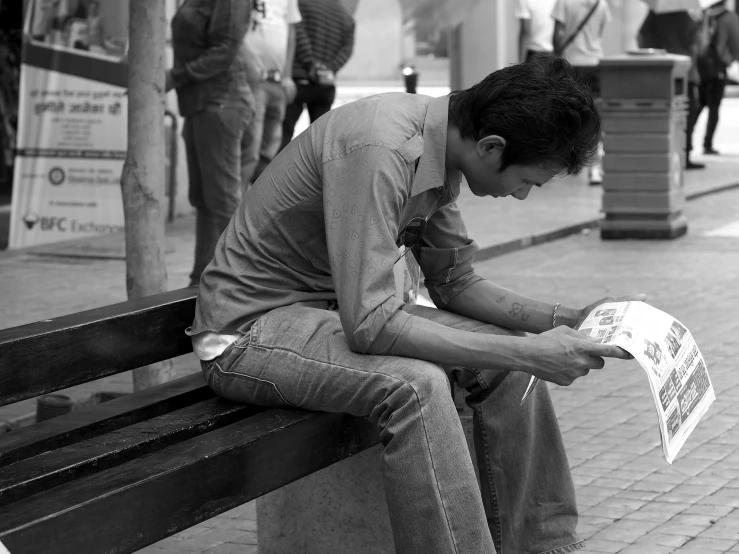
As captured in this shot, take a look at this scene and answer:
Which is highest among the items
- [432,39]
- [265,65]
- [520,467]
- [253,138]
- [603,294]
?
[432,39]

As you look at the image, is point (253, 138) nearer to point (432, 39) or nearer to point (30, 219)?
point (30, 219)

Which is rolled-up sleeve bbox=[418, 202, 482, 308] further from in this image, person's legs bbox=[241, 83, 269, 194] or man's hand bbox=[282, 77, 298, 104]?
man's hand bbox=[282, 77, 298, 104]

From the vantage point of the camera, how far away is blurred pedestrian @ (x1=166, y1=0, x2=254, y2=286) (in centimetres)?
679

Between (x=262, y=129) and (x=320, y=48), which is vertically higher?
(x=320, y=48)

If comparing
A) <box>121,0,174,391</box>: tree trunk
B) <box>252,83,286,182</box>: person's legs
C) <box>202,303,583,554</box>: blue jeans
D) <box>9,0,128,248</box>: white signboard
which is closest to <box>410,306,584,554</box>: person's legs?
<box>202,303,583,554</box>: blue jeans

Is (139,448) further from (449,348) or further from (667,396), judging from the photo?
(667,396)

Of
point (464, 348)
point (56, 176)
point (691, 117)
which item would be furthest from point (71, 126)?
point (691, 117)

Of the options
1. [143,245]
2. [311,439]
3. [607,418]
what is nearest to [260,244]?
[311,439]

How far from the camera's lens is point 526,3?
13.1 meters

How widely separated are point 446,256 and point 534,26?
10.2m

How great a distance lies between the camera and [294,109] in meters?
10.3

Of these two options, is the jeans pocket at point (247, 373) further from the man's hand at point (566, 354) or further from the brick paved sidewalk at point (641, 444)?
the brick paved sidewalk at point (641, 444)

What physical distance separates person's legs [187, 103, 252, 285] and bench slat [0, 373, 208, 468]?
364cm

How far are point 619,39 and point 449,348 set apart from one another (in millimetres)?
15419
